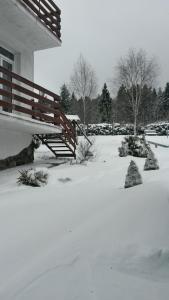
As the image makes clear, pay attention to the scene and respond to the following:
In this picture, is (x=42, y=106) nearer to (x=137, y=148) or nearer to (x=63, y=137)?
(x=63, y=137)

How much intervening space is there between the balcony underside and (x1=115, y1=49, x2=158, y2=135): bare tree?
17.4m

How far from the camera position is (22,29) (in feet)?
43.2

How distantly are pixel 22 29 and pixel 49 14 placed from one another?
6.57 feet

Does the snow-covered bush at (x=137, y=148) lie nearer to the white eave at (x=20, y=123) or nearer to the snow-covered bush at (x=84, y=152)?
the snow-covered bush at (x=84, y=152)

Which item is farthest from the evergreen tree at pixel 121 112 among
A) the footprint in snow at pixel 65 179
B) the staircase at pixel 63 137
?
the footprint in snow at pixel 65 179

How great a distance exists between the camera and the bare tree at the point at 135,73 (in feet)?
104

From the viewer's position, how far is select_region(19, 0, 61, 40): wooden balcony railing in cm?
1354

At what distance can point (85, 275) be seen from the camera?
3959 mm

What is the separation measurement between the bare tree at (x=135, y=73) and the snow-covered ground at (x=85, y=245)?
2433 centimetres

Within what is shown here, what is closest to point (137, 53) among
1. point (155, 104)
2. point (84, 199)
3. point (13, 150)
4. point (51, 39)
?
point (51, 39)

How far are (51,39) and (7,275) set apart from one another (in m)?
11.9

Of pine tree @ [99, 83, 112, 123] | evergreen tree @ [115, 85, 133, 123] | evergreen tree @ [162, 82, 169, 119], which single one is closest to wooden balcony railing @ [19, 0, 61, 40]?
evergreen tree @ [115, 85, 133, 123]

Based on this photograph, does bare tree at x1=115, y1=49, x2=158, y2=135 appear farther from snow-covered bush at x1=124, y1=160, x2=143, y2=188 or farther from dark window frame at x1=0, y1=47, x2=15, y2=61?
snow-covered bush at x1=124, y1=160, x2=143, y2=188

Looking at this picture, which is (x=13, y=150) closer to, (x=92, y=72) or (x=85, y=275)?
(x=85, y=275)
